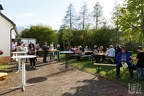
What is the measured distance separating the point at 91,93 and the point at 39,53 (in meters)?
17.9

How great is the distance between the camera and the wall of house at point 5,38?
15531mm

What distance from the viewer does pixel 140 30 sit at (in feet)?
46.9

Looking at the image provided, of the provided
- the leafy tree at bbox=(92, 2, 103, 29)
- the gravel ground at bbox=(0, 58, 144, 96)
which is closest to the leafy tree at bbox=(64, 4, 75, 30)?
the leafy tree at bbox=(92, 2, 103, 29)

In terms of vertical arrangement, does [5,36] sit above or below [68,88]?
above

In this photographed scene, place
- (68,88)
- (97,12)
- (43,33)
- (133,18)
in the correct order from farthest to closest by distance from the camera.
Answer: (97,12), (43,33), (133,18), (68,88)

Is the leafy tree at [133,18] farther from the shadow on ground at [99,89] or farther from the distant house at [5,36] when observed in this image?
the distant house at [5,36]

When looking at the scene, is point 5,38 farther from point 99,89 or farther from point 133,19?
point 99,89

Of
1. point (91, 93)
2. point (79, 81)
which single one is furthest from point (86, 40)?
point (91, 93)

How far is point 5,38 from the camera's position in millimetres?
15711

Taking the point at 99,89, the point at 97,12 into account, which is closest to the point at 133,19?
the point at 99,89

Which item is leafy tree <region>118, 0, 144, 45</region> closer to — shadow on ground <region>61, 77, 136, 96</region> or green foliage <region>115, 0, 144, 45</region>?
green foliage <region>115, 0, 144, 45</region>

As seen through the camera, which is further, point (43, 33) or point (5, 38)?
point (43, 33)

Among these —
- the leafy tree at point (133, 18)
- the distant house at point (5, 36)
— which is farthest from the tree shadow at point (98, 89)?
the distant house at point (5, 36)

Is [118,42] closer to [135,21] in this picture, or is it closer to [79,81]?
[135,21]
